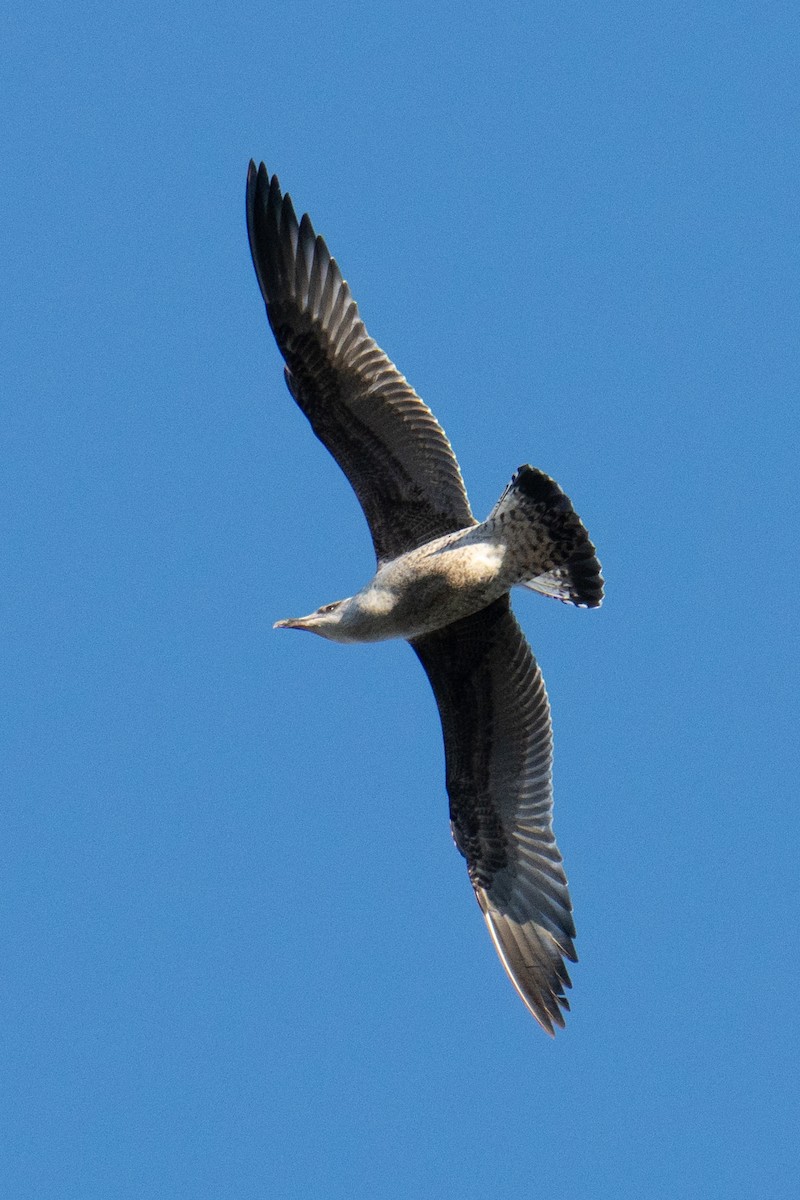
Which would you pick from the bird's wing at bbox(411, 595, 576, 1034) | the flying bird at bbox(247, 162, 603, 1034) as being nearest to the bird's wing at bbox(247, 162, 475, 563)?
the flying bird at bbox(247, 162, 603, 1034)

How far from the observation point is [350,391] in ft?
40.6

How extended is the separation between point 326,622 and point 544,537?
1397mm

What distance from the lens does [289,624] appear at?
41.5ft

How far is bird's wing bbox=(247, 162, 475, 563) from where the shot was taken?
40.6ft

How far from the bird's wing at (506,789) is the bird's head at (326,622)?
1.82 feet

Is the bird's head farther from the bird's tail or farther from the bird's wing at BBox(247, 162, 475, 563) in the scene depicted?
the bird's tail

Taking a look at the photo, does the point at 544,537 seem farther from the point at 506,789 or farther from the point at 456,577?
the point at 506,789

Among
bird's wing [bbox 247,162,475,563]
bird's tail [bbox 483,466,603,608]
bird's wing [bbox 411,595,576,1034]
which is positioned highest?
bird's wing [bbox 247,162,475,563]

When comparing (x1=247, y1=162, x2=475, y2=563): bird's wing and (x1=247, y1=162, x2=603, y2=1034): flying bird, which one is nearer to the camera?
(x1=247, y1=162, x2=603, y2=1034): flying bird

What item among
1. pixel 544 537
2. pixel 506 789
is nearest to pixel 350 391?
pixel 544 537

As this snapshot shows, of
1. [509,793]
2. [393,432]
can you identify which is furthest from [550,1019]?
[393,432]

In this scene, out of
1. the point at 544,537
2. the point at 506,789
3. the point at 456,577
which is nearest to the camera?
the point at 544,537

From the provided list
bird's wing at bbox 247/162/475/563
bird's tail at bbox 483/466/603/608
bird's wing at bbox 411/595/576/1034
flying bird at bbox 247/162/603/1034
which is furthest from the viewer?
bird's wing at bbox 411/595/576/1034

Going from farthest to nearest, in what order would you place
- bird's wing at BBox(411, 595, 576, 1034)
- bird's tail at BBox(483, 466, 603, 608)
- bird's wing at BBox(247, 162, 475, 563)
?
bird's wing at BBox(411, 595, 576, 1034) < bird's wing at BBox(247, 162, 475, 563) < bird's tail at BBox(483, 466, 603, 608)
